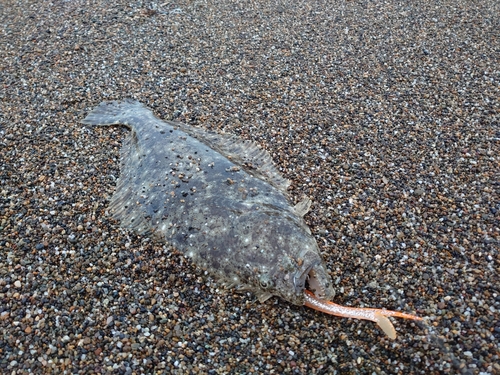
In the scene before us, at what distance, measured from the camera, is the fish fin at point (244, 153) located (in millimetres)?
4418

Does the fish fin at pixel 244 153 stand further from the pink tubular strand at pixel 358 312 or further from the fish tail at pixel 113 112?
the pink tubular strand at pixel 358 312

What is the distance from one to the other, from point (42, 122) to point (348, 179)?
385 cm

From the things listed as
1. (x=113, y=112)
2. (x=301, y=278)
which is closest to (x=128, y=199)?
(x=113, y=112)

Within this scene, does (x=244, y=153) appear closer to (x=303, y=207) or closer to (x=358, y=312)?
(x=303, y=207)

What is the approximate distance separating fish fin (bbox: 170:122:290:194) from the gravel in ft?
0.47

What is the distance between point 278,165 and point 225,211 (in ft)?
3.70

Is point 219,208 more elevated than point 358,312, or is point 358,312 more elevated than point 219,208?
point 219,208

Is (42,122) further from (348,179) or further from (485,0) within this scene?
(485,0)

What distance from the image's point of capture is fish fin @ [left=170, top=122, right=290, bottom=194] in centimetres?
442

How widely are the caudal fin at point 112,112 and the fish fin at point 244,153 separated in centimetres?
64

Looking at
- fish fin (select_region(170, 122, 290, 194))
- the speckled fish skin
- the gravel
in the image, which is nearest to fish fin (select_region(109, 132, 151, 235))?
the speckled fish skin

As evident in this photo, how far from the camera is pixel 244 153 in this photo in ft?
15.6

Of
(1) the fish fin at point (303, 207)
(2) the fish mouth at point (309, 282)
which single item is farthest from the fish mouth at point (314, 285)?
(1) the fish fin at point (303, 207)

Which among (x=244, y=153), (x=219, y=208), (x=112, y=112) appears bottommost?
(x=112, y=112)
